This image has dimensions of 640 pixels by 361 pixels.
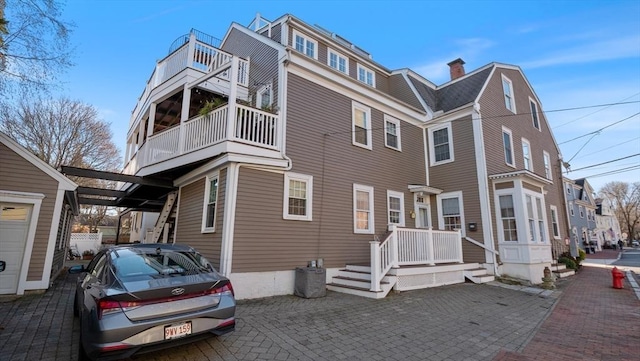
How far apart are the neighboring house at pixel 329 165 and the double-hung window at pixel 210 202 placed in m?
0.05

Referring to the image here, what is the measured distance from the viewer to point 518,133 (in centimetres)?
1527

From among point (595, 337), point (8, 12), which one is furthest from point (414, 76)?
point (8, 12)

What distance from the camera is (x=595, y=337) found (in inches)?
211

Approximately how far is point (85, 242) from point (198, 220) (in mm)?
17662

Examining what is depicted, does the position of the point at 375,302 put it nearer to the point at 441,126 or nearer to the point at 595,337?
the point at 595,337

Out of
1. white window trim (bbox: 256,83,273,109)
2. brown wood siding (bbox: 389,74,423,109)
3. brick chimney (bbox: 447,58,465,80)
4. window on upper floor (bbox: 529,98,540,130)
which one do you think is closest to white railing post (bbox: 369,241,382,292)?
white window trim (bbox: 256,83,273,109)

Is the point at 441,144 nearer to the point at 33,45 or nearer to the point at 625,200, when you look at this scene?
the point at 33,45

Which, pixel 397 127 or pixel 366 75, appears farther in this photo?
pixel 366 75

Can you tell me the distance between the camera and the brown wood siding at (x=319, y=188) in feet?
26.2

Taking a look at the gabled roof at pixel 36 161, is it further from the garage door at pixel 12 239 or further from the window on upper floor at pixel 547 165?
the window on upper floor at pixel 547 165

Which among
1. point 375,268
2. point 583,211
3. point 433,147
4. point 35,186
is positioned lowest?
point 375,268

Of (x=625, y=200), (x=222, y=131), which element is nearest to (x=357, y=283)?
(x=222, y=131)

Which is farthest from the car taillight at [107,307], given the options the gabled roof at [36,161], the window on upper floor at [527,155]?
the window on upper floor at [527,155]

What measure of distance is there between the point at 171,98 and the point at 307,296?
8908mm
